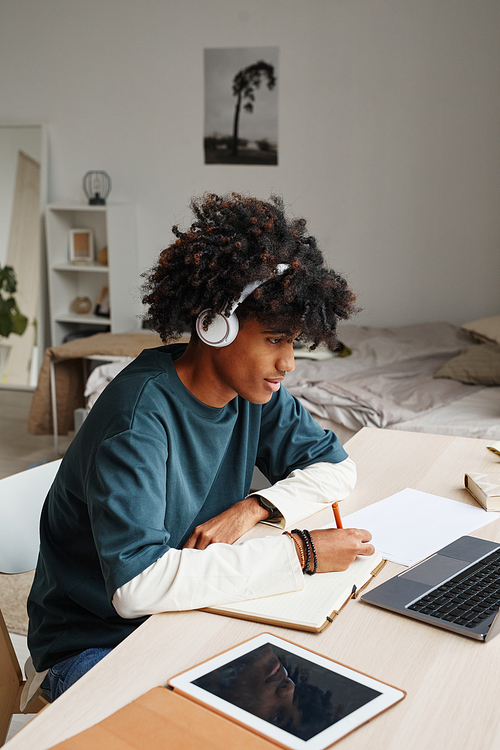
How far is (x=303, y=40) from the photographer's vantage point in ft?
13.3

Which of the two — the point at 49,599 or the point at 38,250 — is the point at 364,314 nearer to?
the point at 38,250

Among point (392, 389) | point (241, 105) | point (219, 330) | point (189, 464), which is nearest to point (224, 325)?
point (219, 330)

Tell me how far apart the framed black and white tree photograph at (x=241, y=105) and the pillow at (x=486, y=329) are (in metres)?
→ 1.59

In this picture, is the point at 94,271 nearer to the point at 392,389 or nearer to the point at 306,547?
the point at 392,389

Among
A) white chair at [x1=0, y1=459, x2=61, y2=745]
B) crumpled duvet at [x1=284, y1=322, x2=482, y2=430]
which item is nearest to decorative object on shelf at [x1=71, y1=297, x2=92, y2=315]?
crumpled duvet at [x1=284, y1=322, x2=482, y2=430]

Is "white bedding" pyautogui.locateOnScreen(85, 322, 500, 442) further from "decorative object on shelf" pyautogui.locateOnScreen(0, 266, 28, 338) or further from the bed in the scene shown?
"decorative object on shelf" pyautogui.locateOnScreen(0, 266, 28, 338)

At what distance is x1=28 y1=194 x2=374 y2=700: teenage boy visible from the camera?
96 centimetres

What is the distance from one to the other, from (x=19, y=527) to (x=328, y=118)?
11.2ft

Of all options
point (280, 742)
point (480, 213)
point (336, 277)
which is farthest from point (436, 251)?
point (280, 742)

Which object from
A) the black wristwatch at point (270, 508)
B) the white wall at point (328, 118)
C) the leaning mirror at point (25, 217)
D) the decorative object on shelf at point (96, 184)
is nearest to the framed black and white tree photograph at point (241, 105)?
the white wall at point (328, 118)

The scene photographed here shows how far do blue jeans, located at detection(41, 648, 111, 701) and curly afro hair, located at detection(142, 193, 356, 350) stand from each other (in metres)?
0.54

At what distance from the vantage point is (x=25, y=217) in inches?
185

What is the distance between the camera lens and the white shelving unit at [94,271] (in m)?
4.40

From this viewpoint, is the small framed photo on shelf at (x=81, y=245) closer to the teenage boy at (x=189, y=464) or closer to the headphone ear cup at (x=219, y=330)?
the teenage boy at (x=189, y=464)
